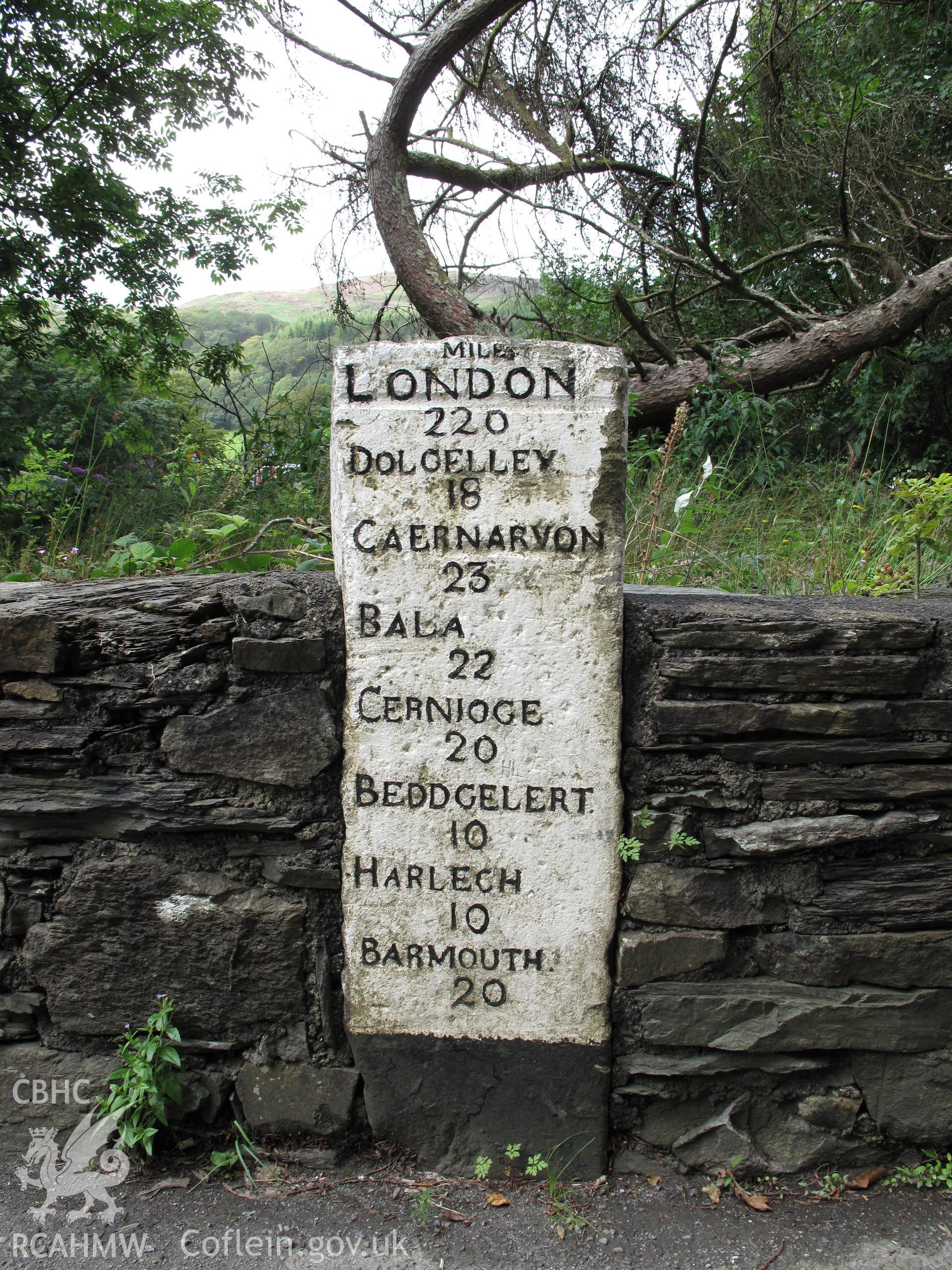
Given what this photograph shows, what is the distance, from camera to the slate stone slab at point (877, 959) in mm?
1783

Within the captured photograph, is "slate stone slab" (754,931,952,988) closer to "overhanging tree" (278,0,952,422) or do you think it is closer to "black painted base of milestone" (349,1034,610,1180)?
"black painted base of milestone" (349,1034,610,1180)

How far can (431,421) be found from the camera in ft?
5.57

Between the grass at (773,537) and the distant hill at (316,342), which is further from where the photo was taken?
the distant hill at (316,342)

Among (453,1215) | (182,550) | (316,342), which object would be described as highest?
(316,342)

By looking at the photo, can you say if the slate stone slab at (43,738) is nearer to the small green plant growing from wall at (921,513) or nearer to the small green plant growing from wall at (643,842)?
the small green plant growing from wall at (643,842)

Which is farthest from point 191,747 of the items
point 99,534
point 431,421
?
point 99,534

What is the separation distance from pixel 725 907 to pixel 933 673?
0.68 m

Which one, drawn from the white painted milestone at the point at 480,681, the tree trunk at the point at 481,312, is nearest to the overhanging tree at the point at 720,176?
the tree trunk at the point at 481,312

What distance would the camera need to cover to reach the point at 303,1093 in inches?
74.3

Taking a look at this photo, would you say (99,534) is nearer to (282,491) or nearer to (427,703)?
(282,491)

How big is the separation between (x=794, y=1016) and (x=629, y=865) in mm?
474

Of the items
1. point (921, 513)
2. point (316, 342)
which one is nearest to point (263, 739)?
point (921, 513)

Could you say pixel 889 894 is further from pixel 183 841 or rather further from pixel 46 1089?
pixel 46 1089

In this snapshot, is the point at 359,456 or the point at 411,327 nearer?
the point at 359,456
